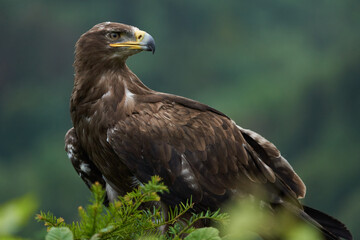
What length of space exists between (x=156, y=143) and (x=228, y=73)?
29.4 m

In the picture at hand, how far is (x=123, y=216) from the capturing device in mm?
1563

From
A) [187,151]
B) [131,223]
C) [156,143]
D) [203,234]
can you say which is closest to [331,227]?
[187,151]

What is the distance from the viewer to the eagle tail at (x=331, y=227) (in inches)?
123

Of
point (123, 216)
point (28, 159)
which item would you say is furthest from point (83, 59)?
point (28, 159)

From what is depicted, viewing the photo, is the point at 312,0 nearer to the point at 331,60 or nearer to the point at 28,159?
the point at 331,60

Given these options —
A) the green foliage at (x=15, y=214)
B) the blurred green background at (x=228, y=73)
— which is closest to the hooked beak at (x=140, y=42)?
the green foliage at (x=15, y=214)

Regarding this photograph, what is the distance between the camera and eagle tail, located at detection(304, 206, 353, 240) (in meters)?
3.13

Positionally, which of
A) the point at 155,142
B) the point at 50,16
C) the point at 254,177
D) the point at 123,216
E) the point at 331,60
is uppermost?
the point at 123,216

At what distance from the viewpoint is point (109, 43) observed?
330 cm

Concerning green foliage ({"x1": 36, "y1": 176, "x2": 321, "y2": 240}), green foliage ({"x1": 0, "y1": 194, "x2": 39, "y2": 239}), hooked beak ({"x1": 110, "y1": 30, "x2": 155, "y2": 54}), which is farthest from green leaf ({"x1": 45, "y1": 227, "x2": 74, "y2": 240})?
hooked beak ({"x1": 110, "y1": 30, "x2": 155, "y2": 54})

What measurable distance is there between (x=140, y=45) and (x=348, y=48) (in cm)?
3397

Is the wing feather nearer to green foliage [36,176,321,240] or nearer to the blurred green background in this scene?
green foliage [36,176,321,240]

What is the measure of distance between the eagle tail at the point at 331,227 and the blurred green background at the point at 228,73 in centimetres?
2181

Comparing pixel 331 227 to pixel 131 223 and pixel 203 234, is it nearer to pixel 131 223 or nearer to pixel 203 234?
pixel 131 223
